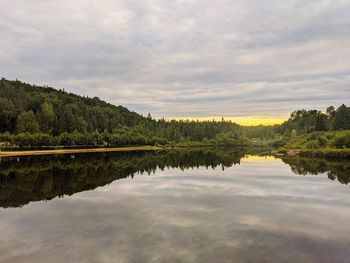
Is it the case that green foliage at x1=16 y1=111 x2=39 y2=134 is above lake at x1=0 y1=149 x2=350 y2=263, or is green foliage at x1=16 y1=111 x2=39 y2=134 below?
above

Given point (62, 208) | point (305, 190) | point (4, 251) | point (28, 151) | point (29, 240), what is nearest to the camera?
point (4, 251)

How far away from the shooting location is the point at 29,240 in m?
19.5

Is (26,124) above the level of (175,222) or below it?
above

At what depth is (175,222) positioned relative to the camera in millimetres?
23516

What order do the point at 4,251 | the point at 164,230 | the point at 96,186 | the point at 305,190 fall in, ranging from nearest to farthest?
the point at 4,251
the point at 164,230
the point at 305,190
the point at 96,186

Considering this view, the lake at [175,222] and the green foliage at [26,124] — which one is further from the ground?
the green foliage at [26,124]

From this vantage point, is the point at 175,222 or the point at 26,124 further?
the point at 26,124

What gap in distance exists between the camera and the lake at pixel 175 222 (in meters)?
17.0

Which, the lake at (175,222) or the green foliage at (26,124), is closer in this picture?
the lake at (175,222)

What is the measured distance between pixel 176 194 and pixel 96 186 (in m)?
12.1

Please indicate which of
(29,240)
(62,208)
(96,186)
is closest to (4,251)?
(29,240)

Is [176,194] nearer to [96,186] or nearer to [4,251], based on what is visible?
[96,186]

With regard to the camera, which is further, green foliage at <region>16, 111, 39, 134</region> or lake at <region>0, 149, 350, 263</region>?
green foliage at <region>16, 111, 39, 134</region>

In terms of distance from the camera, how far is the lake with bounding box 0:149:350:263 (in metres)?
17.0
